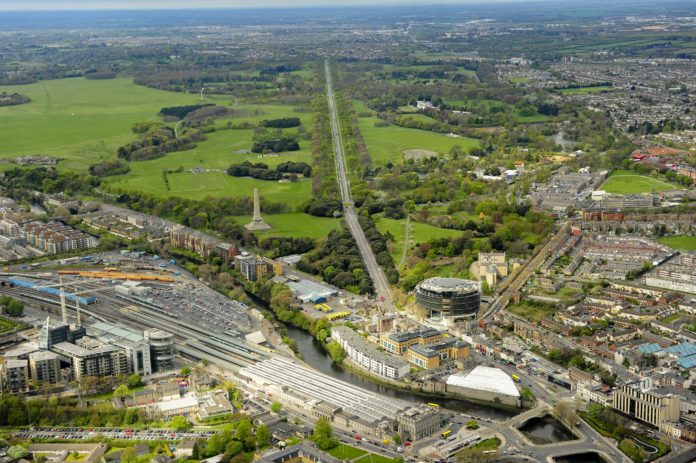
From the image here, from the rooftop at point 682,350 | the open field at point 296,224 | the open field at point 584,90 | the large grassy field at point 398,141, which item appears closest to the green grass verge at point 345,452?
the rooftop at point 682,350

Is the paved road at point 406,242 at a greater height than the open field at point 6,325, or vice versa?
the open field at point 6,325

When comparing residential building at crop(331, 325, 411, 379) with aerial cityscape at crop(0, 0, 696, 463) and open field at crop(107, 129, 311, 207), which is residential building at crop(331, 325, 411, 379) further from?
open field at crop(107, 129, 311, 207)

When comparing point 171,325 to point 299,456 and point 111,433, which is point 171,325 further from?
point 299,456

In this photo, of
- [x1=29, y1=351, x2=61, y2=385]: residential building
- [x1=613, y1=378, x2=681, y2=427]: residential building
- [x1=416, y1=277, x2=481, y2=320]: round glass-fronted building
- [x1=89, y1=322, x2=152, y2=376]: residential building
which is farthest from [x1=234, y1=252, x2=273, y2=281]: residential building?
[x1=613, y1=378, x2=681, y2=427]: residential building

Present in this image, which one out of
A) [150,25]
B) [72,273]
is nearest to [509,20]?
[150,25]

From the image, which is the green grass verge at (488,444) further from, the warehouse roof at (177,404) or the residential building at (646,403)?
the warehouse roof at (177,404)

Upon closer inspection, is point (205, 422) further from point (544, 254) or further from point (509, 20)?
point (509, 20)
